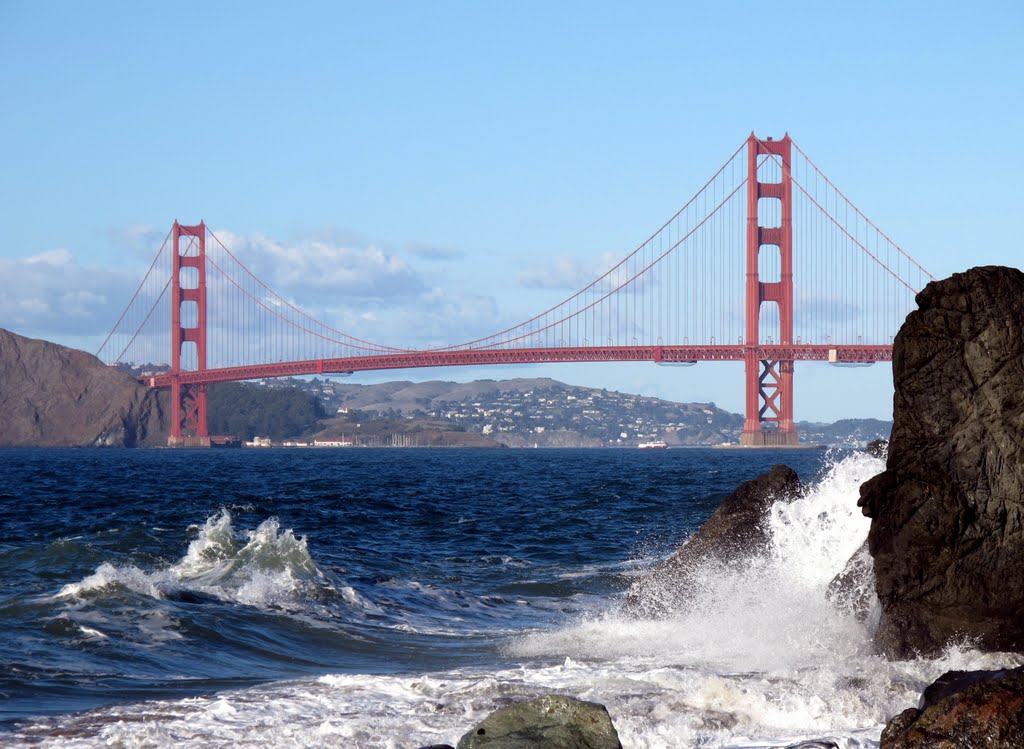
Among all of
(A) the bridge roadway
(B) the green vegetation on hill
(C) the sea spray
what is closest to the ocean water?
(C) the sea spray

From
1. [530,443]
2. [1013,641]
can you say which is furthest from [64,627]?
[530,443]

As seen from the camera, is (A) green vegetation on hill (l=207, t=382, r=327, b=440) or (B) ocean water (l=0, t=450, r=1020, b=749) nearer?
(B) ocean water (l=0, t=450, r=1020, b=749)

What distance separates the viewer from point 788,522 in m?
12.3

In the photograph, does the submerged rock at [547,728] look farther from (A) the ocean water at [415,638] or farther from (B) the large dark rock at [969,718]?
(B) the large dark rock at [969,718]

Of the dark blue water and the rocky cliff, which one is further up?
the rocky cliff

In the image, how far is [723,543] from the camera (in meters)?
12.4

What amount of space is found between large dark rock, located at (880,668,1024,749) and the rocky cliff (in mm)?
103640

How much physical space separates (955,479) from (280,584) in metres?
7.25

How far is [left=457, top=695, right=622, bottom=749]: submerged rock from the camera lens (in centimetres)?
592

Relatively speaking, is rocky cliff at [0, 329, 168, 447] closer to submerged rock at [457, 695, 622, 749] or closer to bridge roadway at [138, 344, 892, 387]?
bridge roadway at [138, 344, 892, 387]

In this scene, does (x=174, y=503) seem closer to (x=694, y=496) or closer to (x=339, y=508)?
(x=339, y=508)

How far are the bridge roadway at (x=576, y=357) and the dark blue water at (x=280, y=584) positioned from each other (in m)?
33.8

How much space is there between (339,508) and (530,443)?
15623cm

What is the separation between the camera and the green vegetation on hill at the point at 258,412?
13375 cm
